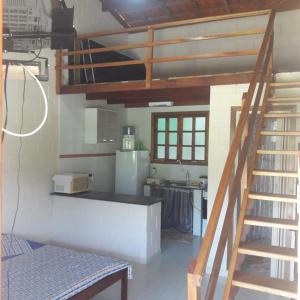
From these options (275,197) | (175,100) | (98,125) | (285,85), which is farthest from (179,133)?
(275,197)

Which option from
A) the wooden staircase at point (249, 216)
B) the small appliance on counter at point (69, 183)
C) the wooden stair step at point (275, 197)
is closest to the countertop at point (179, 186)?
the small appliance on counter at point (69, 183)

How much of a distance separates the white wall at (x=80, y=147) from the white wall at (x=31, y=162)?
0.55ft

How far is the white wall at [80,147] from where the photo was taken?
5.19m

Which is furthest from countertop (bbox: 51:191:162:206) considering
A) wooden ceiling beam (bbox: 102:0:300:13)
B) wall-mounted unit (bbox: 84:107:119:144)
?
wooden ceiling beam (bbox: 102:0:300:13)

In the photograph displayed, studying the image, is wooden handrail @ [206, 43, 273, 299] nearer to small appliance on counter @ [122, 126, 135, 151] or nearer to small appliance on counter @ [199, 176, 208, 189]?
small appliance on counter @ [199, 176, 208, 189]

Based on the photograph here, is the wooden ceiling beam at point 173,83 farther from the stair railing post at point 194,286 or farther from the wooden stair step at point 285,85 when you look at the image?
the stair railing post at point 194,286

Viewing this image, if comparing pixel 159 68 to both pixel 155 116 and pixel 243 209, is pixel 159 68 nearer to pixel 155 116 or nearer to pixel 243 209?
pixel 155 116

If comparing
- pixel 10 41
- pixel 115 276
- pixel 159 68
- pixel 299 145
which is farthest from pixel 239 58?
pixel 10 41

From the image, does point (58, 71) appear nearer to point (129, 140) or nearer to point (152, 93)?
point (152, 93)

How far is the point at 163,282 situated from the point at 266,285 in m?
2.01

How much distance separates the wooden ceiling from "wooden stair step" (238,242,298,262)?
15.7ft

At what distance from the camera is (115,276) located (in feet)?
10.4

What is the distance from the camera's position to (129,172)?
6.22 meters

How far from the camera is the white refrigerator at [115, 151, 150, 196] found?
245 inches
